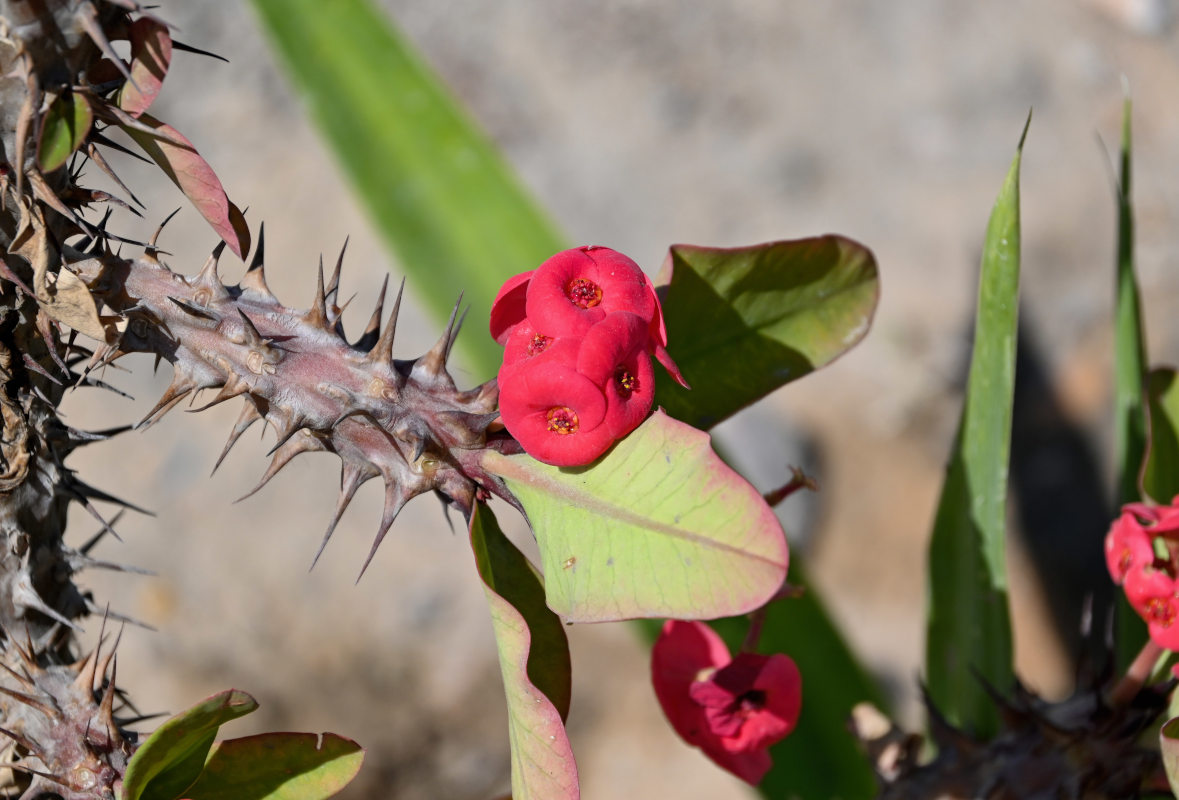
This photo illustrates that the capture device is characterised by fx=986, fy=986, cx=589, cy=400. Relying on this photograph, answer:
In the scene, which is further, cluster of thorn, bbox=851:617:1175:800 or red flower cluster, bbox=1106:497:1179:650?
cluster of thorn, bbox=851:617:1175:800

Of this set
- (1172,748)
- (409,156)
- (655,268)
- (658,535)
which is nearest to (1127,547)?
(1172,748)

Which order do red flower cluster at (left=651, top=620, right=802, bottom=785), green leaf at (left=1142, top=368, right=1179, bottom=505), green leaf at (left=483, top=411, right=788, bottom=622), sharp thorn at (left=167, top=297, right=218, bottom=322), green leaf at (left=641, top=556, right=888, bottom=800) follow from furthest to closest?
green leaf at (left=641, top=556, right=888, bottom=800) → green leaf at (left=1142, top=368, right=1179, bottom=505) → red flower cluster at (left=651, top=620, right=802, bottom=785) → sharp thorn at (left=167, top=297, right=218, bottom=322) → green leaf at (left=483, top=411, right=788, bottom=622)

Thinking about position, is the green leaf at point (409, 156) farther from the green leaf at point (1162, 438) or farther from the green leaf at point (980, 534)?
the green leaf at point (1162, 438)

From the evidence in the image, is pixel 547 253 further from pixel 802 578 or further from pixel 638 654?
pixel 638 654

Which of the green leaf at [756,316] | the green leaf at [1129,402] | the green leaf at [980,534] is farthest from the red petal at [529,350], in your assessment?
the green leaf at [1129,402]

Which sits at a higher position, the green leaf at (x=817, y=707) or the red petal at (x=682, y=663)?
the red petal at (x=682, y=663)

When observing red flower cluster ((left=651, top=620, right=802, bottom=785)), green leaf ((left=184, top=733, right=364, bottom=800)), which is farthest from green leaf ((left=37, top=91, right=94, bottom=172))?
red flower cluster ((left=651, top=620, right=802, bottom=785))

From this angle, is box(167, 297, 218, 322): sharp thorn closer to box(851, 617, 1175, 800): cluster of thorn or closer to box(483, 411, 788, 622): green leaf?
box(483, 411, 788, 622): green leaf

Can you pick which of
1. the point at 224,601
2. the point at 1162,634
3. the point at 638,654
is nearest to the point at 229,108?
the point at 224,601
